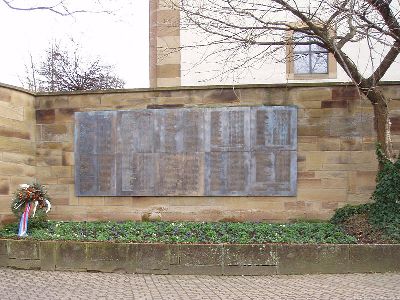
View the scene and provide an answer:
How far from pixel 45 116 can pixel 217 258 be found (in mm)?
5479

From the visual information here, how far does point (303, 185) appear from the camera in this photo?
418 inches

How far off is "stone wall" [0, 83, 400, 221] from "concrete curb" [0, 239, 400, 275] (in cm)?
266

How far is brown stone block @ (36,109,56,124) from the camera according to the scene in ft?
37.5

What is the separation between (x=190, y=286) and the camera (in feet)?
23.8

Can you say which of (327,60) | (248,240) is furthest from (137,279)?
(327,60)

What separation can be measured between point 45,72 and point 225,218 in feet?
69.3

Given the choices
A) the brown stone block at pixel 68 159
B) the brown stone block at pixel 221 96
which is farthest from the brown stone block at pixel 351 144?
the brown stone block at pixel 68 159

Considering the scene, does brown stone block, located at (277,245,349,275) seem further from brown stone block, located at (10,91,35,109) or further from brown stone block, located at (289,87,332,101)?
brown stone block, located at (10,91,35,109)

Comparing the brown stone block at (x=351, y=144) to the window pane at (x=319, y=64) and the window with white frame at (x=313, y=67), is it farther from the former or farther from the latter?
the window pane at (x=319, y=64)

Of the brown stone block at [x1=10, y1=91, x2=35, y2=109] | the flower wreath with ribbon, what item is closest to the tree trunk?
the flower wreath with ribbon

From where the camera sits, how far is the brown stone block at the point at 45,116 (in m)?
11.4

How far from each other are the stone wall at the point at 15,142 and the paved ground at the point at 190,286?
2.72 metres

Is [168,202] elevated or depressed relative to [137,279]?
elevated

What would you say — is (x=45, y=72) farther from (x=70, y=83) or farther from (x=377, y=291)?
(x=377, y=291)
